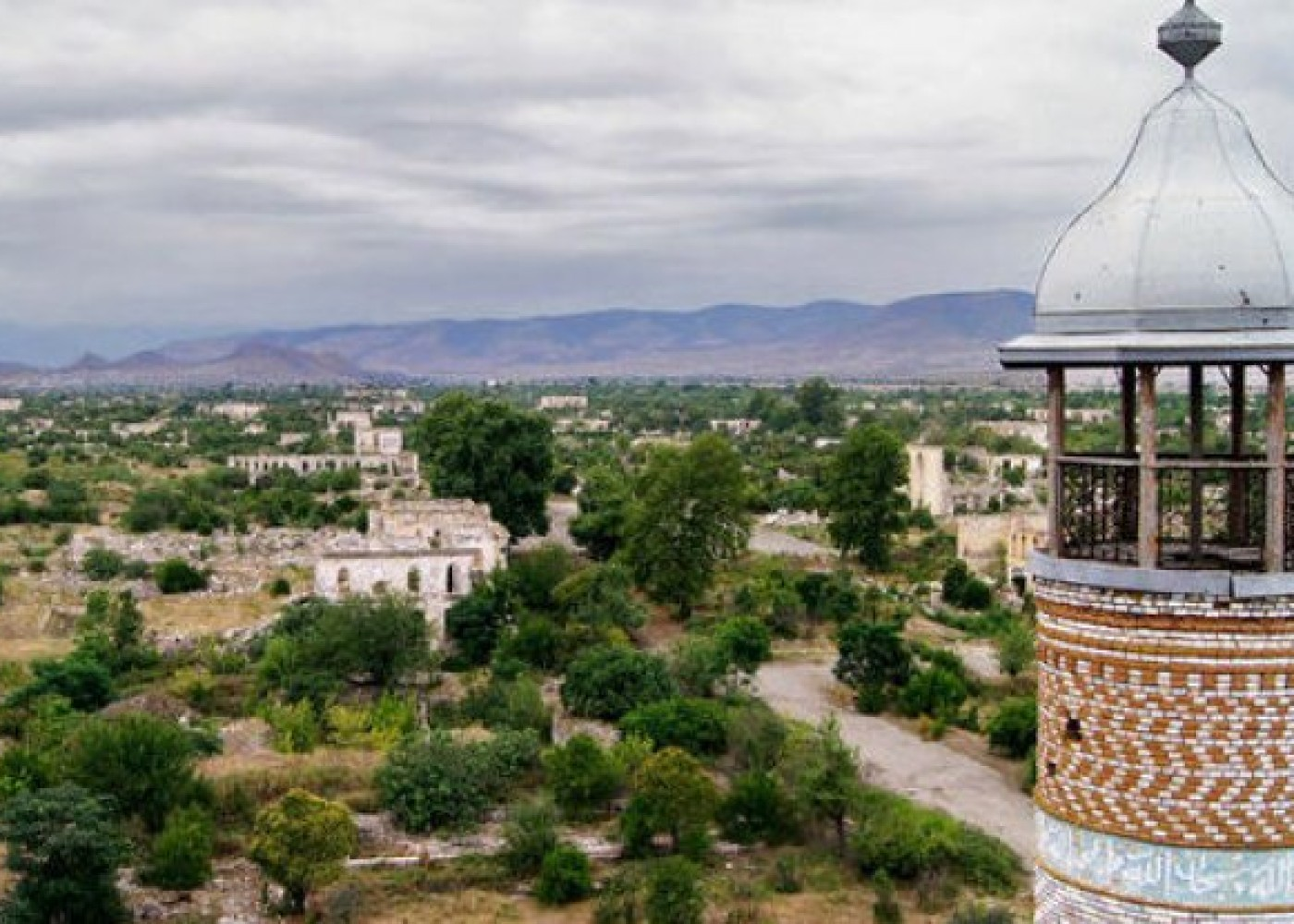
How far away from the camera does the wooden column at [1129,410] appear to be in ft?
21.5

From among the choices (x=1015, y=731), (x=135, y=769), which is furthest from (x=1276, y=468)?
(x=1015, y=731)

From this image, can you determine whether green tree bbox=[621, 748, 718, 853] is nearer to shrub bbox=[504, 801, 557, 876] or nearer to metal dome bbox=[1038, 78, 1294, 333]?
shrub bbox=[504, 801, 557, 876]

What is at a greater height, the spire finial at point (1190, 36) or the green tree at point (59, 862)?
the spire finial at point (1190, 36)

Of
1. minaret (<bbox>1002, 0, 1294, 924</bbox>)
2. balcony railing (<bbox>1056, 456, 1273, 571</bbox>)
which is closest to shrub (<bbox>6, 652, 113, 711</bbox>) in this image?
balcony railing (<bbox>1056, 456, 1273, 571</bbox>)

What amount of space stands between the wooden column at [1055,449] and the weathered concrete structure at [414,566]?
2819cm

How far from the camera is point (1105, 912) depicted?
5.83 m

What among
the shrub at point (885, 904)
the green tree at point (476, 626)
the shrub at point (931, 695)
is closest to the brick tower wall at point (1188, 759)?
the shrub at point (885, 904)

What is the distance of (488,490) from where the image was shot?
151 feet

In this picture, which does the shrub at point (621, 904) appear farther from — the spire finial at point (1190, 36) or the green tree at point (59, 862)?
the spire finial at point (1190, 36)

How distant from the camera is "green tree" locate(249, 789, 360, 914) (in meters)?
20.3

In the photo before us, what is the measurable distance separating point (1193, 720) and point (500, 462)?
40.6m

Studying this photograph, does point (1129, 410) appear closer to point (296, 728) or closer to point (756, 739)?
point (756, 739)

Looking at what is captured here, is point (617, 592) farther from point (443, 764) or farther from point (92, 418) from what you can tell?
point (92, 418)

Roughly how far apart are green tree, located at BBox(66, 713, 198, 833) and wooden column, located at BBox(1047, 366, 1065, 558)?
62.7ft
